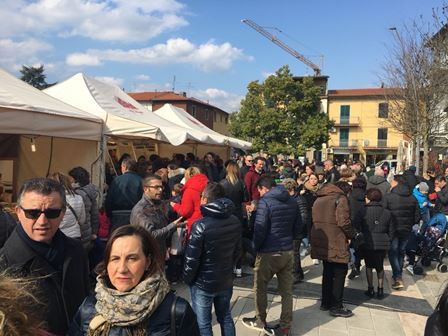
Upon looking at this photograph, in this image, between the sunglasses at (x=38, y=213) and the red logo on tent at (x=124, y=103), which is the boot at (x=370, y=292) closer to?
the sunglasses at (x=38, y=213)

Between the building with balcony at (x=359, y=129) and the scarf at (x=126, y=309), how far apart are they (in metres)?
49.7

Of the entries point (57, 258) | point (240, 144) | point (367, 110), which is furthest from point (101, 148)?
point (367, 110)

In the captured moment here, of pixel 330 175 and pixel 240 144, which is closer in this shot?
pixel 330 175

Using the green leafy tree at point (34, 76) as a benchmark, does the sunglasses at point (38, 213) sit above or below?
below

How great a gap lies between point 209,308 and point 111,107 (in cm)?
524

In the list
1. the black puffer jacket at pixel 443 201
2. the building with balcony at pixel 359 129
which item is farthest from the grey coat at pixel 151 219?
the building with balcony at pixel 359 129

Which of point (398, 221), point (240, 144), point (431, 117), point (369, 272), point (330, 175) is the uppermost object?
point (431, 117)

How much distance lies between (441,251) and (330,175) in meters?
2.84

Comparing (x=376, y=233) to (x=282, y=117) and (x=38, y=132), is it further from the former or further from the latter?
(x=282, y=117)

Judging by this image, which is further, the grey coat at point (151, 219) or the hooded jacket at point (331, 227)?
the hooded jacket at point (331, 227)

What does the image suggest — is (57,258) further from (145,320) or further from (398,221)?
(398,221)

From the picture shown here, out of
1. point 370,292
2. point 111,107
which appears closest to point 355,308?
point 370,292

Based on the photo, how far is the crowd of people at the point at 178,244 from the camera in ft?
5.35

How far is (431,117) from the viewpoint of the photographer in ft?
45.6
